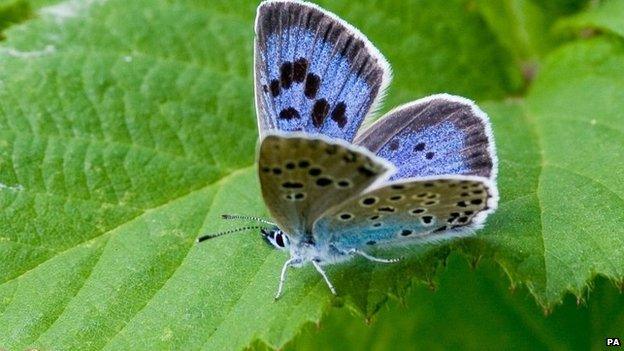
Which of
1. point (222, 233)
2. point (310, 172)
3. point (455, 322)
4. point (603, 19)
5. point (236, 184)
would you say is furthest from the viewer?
point (455, 322)

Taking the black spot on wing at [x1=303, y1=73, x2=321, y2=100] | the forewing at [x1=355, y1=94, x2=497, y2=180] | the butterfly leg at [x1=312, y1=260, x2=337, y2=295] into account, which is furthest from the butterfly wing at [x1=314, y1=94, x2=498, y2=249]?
the black spot on wing at [x1=303, y1=73, x2=321, y2=100]

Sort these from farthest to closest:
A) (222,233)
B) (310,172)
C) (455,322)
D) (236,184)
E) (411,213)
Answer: (455,322), (236,184), (222,233), (411,213), (310,172)

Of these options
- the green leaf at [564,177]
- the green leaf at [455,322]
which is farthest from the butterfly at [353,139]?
the green leaf at [455,322]

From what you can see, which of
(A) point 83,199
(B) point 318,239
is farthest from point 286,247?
(A) point 83,199

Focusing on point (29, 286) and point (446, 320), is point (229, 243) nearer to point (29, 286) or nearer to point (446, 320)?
point (29, 286)

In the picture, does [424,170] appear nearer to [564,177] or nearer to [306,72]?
[306,72]

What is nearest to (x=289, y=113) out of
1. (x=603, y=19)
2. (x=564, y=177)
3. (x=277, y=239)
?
(x=277, y=239)
